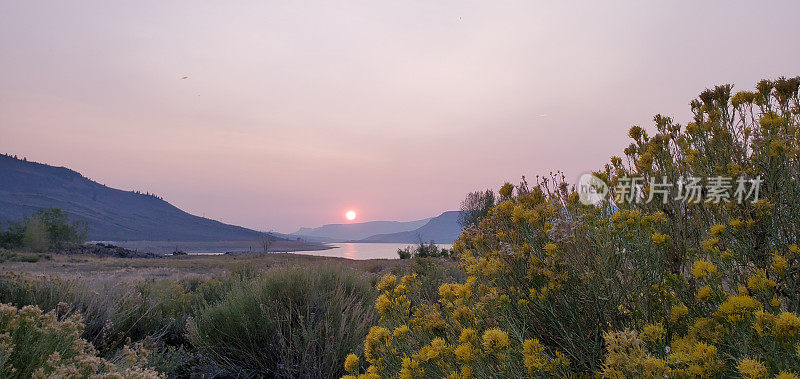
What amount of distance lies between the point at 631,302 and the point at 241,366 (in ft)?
16.6

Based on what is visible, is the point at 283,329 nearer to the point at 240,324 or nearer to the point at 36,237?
the point at 240,324

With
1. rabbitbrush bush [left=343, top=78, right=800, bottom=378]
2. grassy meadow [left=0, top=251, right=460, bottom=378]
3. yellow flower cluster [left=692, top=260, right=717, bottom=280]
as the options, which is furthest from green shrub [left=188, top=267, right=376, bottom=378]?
yellow flower cluster [left=692, top=260, right=717, bottom=280]

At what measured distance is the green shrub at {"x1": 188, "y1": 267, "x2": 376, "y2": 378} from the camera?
5.23 metres

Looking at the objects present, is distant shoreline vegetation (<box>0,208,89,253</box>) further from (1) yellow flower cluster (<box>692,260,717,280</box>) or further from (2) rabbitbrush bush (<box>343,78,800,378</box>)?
(1) yellow flower cluster (<box>692,260,717,280</box>)

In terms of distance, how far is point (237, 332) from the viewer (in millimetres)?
5668

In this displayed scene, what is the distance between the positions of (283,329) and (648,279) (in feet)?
15.2

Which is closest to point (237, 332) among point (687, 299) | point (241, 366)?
point (241, 366)

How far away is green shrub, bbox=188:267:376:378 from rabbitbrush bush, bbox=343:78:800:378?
2.65m

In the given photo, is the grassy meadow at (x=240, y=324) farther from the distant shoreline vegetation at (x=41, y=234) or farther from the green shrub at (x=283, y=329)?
the distant shoreline vegetation at (x=41, y=234)

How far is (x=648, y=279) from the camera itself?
7.22ft

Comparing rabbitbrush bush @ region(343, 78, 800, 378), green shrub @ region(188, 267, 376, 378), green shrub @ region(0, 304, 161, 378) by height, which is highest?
rabbitbrush bush @ region(343, 78, 800, 378)

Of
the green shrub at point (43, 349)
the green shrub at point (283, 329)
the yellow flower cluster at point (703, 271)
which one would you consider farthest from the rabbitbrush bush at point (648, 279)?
the green shrub at point (283, 329)

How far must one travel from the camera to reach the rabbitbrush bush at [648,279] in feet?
6.04

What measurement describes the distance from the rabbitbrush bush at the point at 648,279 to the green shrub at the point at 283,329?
2.65m
